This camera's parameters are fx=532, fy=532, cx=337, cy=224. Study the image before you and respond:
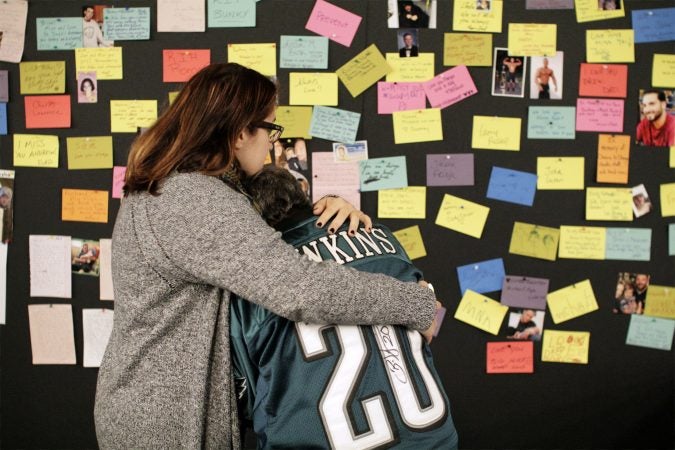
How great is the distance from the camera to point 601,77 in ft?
5.60

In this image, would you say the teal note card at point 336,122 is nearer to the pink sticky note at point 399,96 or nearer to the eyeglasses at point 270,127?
the pink sticky note at point 399,96

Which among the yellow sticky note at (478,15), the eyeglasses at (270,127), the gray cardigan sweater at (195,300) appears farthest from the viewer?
the yellow sticky note at (478,15)

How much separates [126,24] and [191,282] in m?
1.15

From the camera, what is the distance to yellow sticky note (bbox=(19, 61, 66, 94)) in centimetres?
175

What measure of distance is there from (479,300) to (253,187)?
39.0 inches

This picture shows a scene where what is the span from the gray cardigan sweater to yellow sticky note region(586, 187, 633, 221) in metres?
0.99

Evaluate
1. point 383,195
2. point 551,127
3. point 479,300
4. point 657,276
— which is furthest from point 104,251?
point 657,276

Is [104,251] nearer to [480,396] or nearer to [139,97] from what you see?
[139,97]

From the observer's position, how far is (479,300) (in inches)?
68.9

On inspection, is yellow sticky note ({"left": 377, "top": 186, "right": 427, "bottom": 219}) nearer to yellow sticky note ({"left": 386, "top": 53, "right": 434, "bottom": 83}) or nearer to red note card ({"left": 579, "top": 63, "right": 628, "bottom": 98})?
yellow sticky note ({"left": 386, "top": 53, "right": 434, "bottom": 83})

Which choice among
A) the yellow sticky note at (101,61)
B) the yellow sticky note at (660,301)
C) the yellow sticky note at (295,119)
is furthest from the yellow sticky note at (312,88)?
the yellow sticky note at (660,301)

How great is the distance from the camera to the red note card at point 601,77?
171 centimetres

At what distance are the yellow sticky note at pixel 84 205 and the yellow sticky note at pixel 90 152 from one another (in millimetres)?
90

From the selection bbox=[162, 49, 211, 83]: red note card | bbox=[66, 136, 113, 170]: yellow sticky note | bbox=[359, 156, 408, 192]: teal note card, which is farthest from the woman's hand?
bbox=[66, 136, 113, 170]: yellow sticky note
